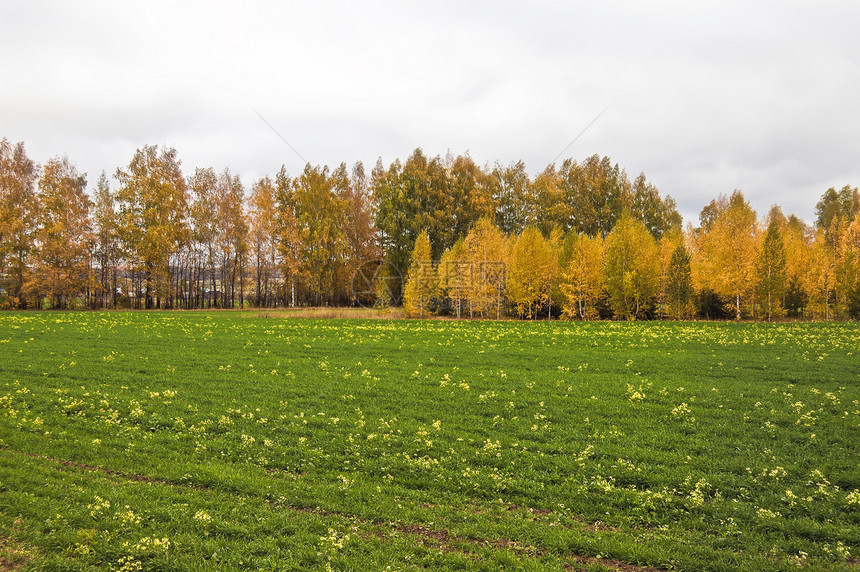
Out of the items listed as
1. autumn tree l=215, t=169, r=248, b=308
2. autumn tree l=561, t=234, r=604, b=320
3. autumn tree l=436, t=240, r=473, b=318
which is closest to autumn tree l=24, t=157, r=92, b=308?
autumn tree l=215, t=169, r=248, b=308

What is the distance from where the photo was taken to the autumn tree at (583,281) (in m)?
60.0

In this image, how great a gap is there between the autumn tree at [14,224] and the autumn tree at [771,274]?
10770 cm

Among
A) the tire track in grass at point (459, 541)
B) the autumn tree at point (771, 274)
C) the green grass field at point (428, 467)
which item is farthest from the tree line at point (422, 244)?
the tire track in grass at point (459, 541)

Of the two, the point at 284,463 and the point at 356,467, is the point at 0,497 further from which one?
the point at 356,467

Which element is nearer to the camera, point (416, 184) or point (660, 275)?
point (660, 275)

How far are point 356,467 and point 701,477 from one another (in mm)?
8472

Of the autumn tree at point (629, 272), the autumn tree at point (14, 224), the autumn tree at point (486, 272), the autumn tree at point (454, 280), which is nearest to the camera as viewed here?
the autumn tree at point (629, 272)

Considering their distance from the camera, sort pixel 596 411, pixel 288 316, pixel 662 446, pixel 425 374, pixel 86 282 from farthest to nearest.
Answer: pixel 86 282
pixel 288 316
pixel 425 374
pixel 596 411
pixel 662 446

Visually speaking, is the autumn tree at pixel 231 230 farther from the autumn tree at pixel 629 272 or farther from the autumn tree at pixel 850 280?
the autumn tree at pixel 850 280

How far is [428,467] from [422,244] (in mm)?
54555

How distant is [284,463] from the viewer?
11.0 metres

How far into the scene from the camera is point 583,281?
60.0m

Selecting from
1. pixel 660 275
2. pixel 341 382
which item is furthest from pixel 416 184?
A: pixel 341 382

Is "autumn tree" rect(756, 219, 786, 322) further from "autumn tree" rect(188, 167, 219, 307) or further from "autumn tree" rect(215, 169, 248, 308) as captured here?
"autumn tree" rect(188, 167, 219, 307)
